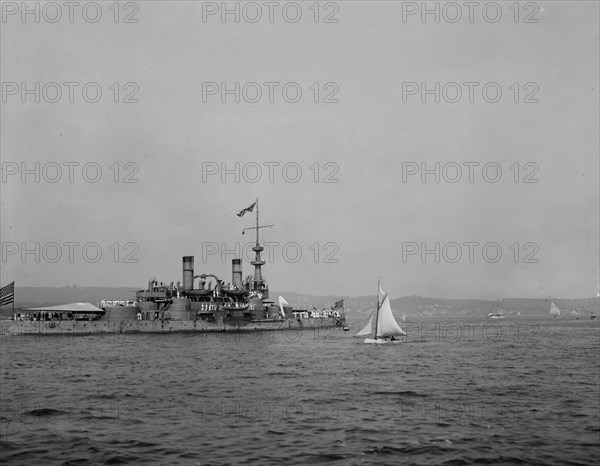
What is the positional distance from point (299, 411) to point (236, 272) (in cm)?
8631

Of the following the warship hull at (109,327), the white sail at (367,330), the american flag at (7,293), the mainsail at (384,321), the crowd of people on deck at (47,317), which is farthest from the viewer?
the crowd of people on deck at (47,317)

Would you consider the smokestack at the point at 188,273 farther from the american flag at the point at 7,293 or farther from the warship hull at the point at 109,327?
the american flag at the point at 7,293

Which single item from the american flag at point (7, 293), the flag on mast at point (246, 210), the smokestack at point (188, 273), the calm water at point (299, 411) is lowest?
the calm water at point (299, 411)

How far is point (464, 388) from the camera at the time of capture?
38.0m

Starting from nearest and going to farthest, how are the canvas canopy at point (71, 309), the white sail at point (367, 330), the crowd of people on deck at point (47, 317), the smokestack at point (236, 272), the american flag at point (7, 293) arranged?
1. the american flag at point (7, 293)
2. the white sail at point (367, 330)
3. the canvas canopy at point (71, 309)
4. the crowd of people on deck at point (47, 317)
5. the smokestack at point (236, 272)

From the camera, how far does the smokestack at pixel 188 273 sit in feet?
337

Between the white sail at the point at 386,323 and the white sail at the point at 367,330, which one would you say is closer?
the white sail at the point at 386,323

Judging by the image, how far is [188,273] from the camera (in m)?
103

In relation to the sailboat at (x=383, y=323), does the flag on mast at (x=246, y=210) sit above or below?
above

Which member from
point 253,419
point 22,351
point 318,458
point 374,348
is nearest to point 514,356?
point 374,348

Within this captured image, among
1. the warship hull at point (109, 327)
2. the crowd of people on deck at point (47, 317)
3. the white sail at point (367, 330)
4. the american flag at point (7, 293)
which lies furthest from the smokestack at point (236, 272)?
the american flag at point (7, 293)

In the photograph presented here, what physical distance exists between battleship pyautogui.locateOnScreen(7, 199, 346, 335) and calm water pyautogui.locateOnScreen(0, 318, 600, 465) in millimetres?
39746

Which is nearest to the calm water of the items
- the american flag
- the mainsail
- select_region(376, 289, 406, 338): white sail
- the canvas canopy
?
the mainsail

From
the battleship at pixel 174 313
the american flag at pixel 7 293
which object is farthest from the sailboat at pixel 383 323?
the american flag at pixel 7 293
